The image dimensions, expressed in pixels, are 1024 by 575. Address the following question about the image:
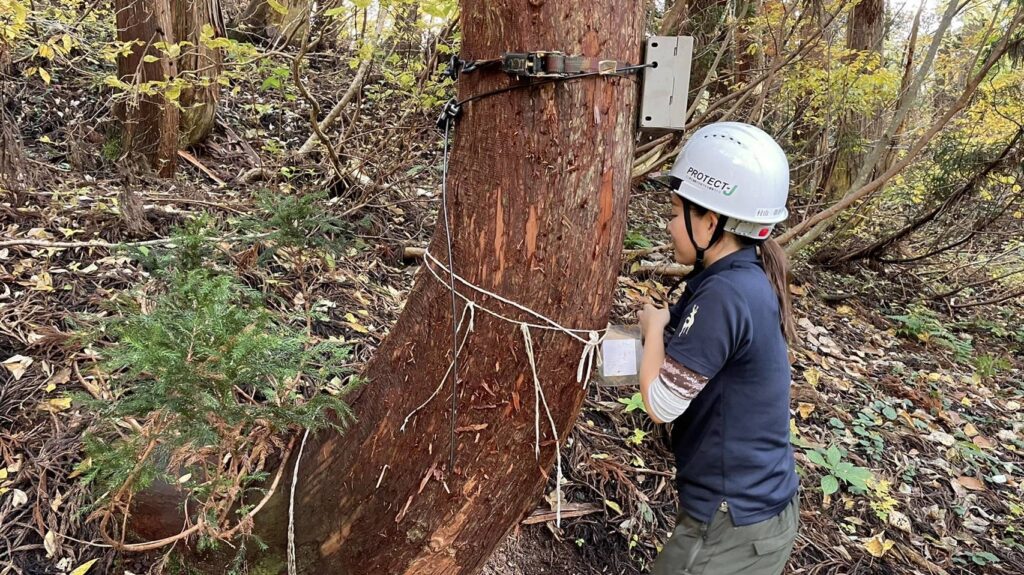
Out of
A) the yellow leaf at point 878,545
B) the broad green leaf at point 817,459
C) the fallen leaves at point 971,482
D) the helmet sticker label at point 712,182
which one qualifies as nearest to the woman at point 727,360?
the helmet sticker label at point 712,182

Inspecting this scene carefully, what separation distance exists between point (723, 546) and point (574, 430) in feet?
5.32

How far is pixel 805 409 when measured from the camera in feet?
15.5

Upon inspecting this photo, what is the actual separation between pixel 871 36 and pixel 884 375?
5083mm

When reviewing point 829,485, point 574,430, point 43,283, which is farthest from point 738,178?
point 43,283

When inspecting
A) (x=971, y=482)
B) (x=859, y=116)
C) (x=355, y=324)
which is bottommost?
(x=971, y=482)

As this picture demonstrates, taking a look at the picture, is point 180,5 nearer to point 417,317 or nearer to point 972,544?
point 417,317

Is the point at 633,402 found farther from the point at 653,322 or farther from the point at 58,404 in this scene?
the point at 58,404

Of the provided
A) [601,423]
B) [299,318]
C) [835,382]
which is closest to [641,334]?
[601,423]

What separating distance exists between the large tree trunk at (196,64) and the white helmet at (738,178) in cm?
441

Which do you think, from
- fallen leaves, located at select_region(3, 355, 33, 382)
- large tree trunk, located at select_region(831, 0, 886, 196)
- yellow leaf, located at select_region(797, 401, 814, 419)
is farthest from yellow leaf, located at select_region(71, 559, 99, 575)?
large tree trunk, located at select_region(831, 0, 886, 196)

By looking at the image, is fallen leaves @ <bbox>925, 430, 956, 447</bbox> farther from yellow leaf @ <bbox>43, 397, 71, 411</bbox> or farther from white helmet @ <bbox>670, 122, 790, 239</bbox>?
yellow leaf @ <bbox>43, 397, 71, 411</bbox>

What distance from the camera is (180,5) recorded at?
5266 millimetres

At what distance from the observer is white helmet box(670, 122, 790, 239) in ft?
6.51

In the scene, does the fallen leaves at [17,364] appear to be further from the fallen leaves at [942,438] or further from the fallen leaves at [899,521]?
the fallen leaves at [942,438]
